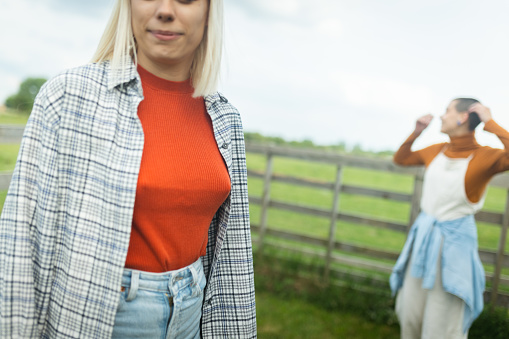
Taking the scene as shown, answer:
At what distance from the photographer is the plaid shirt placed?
1.21m

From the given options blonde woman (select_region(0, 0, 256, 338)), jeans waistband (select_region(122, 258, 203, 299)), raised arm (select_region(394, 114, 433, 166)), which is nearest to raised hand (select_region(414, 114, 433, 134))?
raised arm (select_region(394, 114, 433, 166))

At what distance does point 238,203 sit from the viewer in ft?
5.54

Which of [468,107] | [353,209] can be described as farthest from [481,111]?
[353,209]

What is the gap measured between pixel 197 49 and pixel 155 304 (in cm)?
92

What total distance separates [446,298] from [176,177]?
2071 millimetres

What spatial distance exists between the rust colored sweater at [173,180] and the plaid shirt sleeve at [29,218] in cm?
24

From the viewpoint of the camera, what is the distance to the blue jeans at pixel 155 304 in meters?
1.32

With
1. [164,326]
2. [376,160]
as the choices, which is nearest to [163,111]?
[164,326]

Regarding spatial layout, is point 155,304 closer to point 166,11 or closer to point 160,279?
point 160,279

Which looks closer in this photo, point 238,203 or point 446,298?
point 238,203

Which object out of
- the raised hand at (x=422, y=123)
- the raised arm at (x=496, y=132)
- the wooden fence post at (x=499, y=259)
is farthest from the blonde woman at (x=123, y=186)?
the wooden fence post at (x=499, y=259)

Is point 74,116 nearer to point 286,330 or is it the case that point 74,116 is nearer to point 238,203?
point 238,203

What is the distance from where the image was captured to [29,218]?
4.00 feet

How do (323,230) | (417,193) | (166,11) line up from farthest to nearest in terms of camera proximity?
(323,230) < (417,193) < (166,11)
